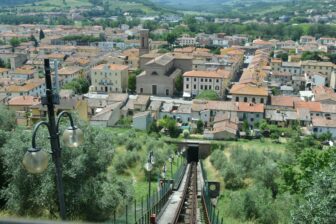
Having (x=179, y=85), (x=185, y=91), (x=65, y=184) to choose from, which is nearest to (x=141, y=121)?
(x=185, y=91)

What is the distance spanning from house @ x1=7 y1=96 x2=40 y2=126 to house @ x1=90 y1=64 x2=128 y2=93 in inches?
491

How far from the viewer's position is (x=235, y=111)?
39.3 metres

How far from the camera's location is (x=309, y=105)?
41.2m

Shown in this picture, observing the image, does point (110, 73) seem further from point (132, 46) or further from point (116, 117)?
point (132, 46)

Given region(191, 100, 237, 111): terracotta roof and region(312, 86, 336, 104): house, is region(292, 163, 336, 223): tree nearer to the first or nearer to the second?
region(191, 100, 237, 111): terracotta roof

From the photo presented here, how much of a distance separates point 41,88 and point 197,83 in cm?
1850

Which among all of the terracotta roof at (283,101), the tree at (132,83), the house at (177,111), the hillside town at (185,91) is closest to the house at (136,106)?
the hillside town at (185,91)

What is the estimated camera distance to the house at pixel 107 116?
37750 millimetres

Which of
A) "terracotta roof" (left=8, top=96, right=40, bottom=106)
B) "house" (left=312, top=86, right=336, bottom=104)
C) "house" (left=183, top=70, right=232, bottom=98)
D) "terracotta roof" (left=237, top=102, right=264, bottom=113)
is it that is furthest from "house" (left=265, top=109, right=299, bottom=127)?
"terracotta roof" (left=8, top=96, right=40, bottom=106)

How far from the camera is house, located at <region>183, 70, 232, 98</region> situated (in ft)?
157

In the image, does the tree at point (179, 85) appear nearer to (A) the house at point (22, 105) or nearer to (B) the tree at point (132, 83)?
(B) the tree at point (132, 83)

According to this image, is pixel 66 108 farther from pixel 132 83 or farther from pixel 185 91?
pixel 185 91

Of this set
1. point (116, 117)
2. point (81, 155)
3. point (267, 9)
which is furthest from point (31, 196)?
point (267, 9)

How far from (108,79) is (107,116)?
13594 millimetres
